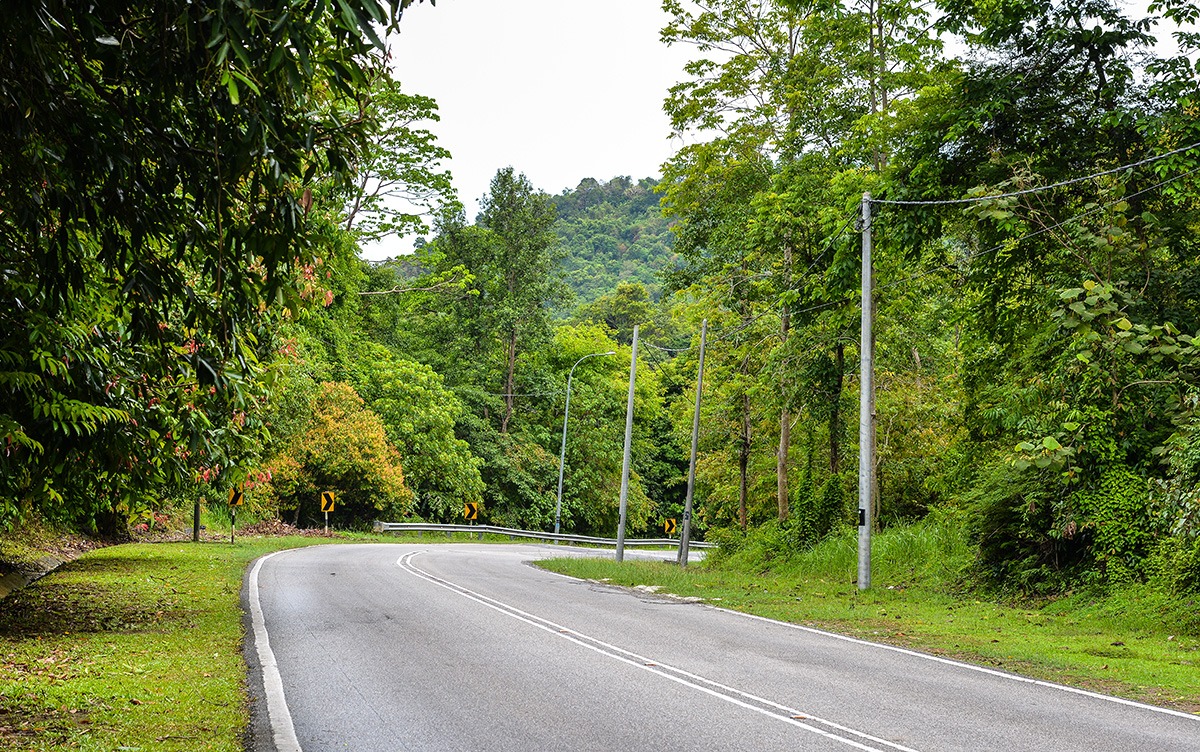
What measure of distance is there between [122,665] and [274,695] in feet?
7.12

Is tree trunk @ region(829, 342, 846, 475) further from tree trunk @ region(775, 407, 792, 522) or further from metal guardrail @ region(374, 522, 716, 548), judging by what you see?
metal guardrail @ region(374, 522, 716, 548)

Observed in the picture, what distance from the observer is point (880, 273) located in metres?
25.6

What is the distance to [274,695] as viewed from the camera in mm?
8477

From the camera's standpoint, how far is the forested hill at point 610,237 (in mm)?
102562

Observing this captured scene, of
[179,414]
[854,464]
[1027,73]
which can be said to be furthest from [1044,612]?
[854,464]

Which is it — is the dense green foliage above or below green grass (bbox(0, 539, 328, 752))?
above

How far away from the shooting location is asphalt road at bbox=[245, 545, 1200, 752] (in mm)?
7293

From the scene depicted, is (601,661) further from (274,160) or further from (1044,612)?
(1044,612)

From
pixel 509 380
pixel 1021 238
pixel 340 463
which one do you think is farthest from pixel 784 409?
pixel 509 380

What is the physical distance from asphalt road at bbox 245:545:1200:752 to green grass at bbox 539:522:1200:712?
0.85 metres

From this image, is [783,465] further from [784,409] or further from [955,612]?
[955,612]

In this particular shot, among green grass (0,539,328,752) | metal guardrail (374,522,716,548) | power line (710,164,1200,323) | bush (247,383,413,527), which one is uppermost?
power line (710,164,1200,323)

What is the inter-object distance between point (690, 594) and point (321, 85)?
586 inches

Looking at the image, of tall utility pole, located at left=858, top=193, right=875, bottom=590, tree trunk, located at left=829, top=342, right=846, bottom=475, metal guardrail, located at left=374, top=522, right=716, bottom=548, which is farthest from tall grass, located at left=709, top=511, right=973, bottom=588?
metal guardrail, located at left=374, top=522, right=716, bottom=548
